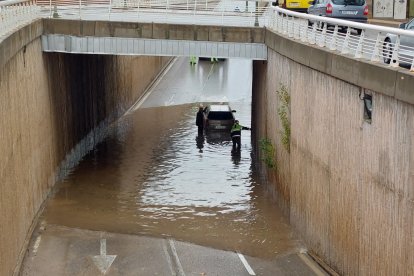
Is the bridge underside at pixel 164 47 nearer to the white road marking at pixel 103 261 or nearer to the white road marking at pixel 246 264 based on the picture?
the white road marking at pixel 246 264

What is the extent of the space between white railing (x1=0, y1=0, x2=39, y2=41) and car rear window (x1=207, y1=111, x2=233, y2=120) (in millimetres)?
14137

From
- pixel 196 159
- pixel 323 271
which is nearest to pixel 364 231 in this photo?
pixel 323 271

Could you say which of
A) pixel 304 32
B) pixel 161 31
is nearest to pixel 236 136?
pixel 161 31

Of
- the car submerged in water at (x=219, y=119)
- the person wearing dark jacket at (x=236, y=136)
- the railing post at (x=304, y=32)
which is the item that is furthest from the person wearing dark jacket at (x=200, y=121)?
the railing post at (x=304, y=32)

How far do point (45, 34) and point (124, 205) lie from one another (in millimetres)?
6571

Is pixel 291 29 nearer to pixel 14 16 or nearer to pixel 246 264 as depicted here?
pixel 246 264

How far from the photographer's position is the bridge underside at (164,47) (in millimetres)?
27125

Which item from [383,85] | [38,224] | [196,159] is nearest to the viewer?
[383,85]

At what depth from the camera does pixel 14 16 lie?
2197 cm

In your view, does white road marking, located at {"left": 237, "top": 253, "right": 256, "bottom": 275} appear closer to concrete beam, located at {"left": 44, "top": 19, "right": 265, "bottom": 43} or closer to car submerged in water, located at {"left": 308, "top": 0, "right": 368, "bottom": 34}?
concrete beam, located at {"left": 44, "top": 19, "right": 265, "bottom": 43}

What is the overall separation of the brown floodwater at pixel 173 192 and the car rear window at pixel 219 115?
1.02 meters

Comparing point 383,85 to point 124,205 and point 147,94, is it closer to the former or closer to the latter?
point 124,205

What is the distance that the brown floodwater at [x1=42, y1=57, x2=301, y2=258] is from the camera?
21.9m

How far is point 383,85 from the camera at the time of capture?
14.8m
